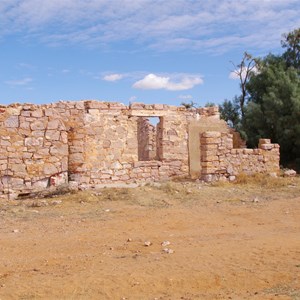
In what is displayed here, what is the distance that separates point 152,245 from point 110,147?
873cm

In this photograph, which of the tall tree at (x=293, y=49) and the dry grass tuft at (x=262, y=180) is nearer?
the dry grass tuft at (x=262, y=180)

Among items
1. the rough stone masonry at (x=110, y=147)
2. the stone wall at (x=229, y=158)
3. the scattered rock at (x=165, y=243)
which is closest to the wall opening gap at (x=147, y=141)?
the rough stone masonry at (x=110, y=147)

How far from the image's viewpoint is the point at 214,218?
9055mm

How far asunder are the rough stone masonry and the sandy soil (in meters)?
1.12

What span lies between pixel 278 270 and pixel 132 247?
2359mm

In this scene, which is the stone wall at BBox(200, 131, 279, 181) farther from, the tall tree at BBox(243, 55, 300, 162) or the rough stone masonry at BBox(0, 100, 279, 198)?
the tall tree at BBox(243, 55, 300, 162)

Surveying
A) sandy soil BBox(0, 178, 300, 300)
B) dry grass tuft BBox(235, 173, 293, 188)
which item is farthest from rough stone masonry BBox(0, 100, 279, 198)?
sandy soil BBox(0, 178, 300, 300)

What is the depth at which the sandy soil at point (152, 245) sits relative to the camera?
201 inches

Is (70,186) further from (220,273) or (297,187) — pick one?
(220,273)

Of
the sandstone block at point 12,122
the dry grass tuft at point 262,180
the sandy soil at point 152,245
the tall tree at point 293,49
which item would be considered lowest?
the sandy soil at point 152,245

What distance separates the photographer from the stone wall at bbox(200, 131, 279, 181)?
1424 centimetres

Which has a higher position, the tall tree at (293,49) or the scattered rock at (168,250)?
the tall tree at (293,49)

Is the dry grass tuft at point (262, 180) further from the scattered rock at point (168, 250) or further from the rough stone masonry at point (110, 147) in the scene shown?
the scattered rock at point (168, 250)

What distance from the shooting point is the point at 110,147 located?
15516mm
